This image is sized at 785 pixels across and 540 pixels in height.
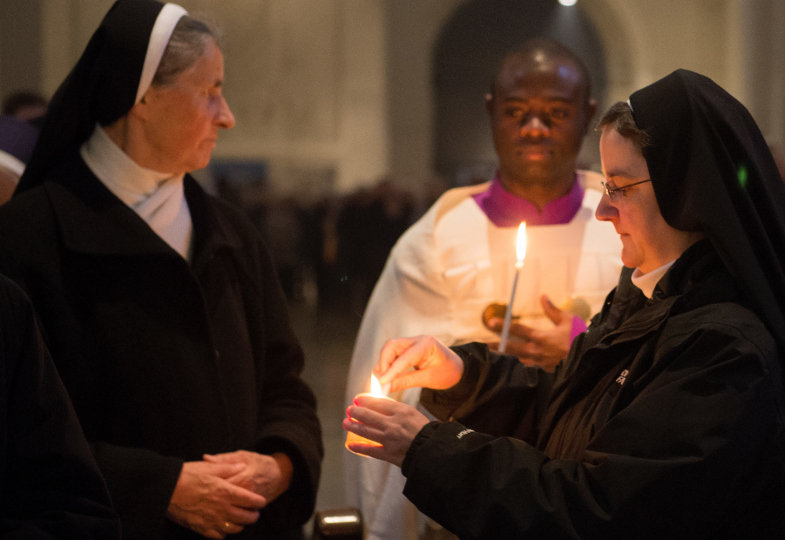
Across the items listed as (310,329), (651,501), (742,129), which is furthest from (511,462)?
(310,329)

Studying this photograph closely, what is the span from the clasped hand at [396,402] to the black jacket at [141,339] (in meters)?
0.64

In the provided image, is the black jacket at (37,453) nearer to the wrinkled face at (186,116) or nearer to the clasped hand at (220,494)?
the clasped hand at (220,494)

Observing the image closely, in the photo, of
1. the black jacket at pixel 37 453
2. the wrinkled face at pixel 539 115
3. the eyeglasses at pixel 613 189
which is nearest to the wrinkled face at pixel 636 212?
the eyeglasses at pixel 613 189

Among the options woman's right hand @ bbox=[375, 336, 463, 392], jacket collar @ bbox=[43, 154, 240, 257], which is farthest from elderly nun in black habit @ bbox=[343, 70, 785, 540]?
jacket collar @ bbox=[43, 154, 240, 257]

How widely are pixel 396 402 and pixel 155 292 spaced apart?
3.01 feet

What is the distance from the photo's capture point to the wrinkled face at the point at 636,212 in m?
1.99

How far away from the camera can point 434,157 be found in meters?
20.2

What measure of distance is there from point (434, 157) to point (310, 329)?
859cm

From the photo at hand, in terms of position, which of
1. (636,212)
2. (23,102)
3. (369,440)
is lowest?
(369,440)

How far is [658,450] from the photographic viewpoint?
174cm

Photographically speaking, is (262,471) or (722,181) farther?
(262,471)

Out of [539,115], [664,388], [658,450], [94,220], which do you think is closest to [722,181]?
[664,388]

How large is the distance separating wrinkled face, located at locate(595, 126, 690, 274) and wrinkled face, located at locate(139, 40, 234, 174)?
3.93 feet

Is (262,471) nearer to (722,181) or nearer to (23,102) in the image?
(722,181)
